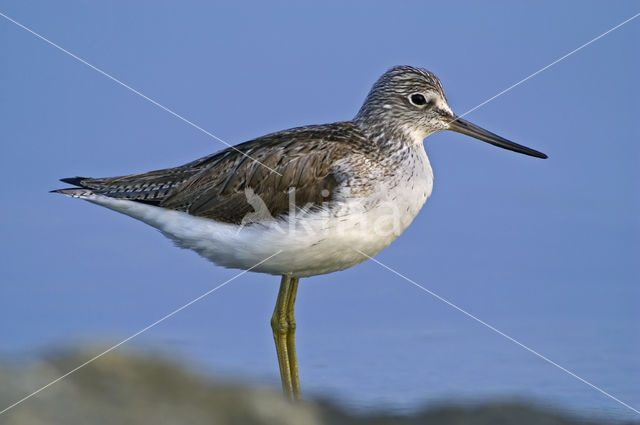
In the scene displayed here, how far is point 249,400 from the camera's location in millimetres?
8188

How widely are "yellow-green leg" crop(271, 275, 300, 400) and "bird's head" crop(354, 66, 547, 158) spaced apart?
213 cm

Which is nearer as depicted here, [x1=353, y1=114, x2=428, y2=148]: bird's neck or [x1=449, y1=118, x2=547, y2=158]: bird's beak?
[x1=353, y1=114, x2=428, y2=148]: bird's neck

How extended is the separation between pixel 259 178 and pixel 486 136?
2846 mm

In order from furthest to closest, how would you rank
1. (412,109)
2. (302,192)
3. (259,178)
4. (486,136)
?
(486,136) → (412,109) → (259,178) → (302,192)

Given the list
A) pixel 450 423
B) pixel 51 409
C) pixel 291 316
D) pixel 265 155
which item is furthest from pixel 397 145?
pixel 51 409

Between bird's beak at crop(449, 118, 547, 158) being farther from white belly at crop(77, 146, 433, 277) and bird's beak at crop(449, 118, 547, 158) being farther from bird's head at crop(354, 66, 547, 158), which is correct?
white belly at crop(77, 146, 433, 277)

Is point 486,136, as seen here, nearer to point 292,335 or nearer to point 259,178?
point 259,178

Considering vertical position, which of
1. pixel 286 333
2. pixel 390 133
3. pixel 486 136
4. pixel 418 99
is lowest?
pixel 286 333

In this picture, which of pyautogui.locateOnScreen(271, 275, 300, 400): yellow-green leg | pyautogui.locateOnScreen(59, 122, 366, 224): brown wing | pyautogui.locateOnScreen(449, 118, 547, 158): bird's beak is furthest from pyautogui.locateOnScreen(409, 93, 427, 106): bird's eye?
pyautogui.locateOnScreen(271, 275, 300, 400): yellow-green leg

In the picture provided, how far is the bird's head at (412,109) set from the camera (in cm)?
1034

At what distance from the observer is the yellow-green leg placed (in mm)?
10312

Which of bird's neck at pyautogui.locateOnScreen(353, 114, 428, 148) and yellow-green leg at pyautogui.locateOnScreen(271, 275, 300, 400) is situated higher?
bird's neck at pyautogui.locateOnScreen(353, 114, 428, 148)

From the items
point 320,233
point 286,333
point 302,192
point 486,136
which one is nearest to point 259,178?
point 302,192

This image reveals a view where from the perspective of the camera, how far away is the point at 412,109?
10.4 metres
